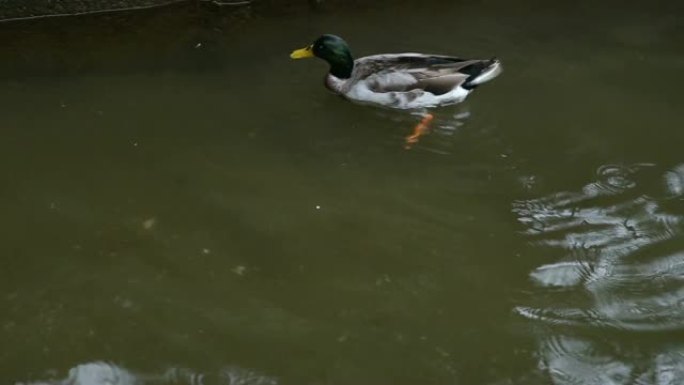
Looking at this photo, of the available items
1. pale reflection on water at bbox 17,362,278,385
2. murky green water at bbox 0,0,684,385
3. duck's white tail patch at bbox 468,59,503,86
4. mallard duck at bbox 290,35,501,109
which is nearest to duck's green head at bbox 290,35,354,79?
mallard duck at bbox 290,35,501,109

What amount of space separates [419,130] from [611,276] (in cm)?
159

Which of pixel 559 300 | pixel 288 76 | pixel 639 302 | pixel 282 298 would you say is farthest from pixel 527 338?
pixel 288 76

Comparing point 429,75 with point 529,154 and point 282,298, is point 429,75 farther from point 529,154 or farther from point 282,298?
point 282,298

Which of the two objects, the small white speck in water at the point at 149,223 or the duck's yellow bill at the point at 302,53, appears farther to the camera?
the duck's yellow bill at the point at 302,53

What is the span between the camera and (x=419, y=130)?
5086 millimetres

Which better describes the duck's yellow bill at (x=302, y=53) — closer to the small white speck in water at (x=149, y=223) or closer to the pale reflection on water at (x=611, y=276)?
the small white speck in water at (x=149, y=223)

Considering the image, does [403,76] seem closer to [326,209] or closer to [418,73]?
[418,73]

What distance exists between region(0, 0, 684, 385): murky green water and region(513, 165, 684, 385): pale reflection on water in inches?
0.5

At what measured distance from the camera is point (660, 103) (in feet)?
17.3

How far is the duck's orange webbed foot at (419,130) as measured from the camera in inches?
195

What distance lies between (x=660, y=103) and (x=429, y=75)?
4.86 feet

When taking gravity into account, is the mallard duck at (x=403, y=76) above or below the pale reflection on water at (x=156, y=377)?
above

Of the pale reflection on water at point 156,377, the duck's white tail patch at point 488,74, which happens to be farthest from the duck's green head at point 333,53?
the pale reflection on water at point 156,377

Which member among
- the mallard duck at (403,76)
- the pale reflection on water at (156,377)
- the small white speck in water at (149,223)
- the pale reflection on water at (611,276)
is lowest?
the pale reflection on water at (156,377)
